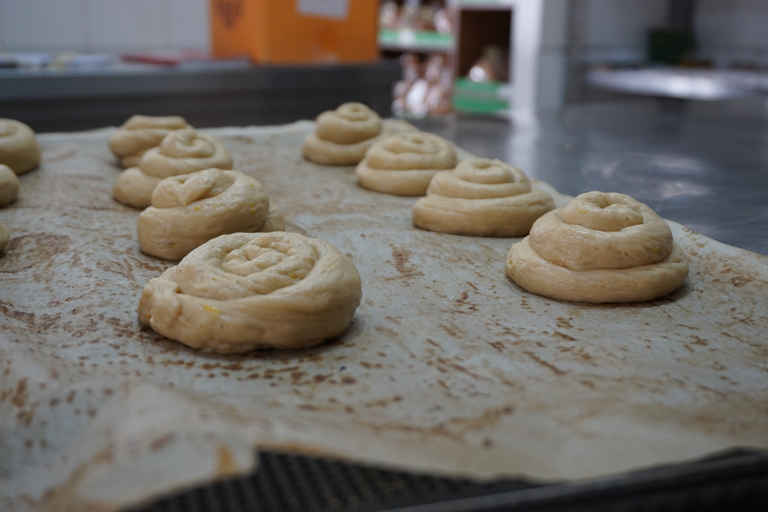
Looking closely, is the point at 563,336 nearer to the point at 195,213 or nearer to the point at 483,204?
the point at 483,204

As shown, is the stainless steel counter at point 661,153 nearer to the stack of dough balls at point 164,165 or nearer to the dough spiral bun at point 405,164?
the dough spiral bun at point 405,164

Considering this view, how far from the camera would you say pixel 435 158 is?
11.6ft

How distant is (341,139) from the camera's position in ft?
13.2

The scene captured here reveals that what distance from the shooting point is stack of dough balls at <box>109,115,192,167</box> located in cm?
372

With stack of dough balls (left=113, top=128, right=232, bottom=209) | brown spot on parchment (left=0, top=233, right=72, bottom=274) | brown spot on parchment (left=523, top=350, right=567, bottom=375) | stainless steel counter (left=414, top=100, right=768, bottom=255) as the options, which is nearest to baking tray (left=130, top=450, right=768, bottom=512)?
brown spot on parchment (left=523, top=350, right=567, bottom=375)

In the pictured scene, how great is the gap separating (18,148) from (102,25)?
3213mm

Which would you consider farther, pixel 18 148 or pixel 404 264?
pixel 18 148

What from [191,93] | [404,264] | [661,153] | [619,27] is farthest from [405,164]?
[619,27]

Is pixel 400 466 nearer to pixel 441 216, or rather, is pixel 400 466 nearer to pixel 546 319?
pixel 546 319

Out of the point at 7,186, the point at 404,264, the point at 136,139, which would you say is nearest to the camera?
the point at 404,264

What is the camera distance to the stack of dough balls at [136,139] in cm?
372

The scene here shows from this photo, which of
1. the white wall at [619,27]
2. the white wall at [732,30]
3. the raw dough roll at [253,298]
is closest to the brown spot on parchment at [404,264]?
the raw dough roll at [253,298]

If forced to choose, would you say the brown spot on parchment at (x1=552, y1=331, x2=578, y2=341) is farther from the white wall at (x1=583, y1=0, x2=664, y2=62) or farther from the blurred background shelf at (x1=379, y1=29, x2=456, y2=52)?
the blurred background shelf at (x1=379, y1=29, x2=456, y2=52)

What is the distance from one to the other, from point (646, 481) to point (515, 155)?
2.80 meters
